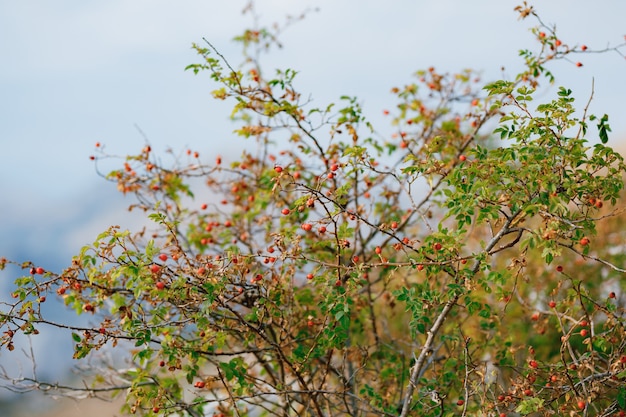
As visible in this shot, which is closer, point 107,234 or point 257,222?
point 107,234

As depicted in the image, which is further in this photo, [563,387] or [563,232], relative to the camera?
[563,387]

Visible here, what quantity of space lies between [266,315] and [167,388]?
1098 millimetres

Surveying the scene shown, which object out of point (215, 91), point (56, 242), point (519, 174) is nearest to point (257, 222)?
point (215, 91)

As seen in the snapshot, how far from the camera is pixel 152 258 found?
3.95 metres

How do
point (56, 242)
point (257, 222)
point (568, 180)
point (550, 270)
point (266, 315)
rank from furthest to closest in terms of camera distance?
point (56, 242) → point (550, 270) → point (257, 222) → point (266, 315) → point (568, 180)

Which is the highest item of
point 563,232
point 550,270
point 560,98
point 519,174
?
point 550,270

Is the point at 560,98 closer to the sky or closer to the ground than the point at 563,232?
closer to the sky

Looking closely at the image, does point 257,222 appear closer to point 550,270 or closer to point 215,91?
point 215,91

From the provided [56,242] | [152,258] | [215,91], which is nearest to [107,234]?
[152,258]

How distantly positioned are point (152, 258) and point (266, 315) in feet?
3.09

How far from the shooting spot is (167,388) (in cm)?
516

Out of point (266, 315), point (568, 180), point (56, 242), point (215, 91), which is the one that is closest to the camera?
point (568, 180)

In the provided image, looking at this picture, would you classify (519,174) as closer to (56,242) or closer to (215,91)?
(215,91)

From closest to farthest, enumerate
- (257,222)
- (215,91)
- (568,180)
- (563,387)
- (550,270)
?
1. (568,180)
2. (563,387)
3. (215,91)
4. (257,222)
5. (550,270)
